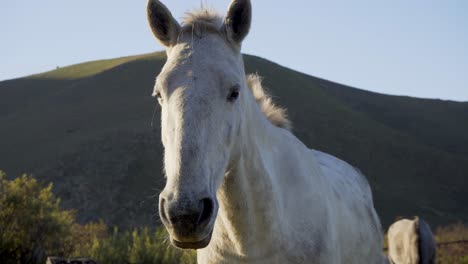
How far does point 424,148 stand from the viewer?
222ft

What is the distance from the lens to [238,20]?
11.0 feet

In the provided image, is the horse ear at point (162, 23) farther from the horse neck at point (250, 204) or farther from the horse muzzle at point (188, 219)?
the horse muzzle at point (188, 219)

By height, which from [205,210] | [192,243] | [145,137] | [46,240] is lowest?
[145,137]

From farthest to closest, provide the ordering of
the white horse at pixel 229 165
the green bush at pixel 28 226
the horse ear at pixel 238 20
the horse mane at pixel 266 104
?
the green bush at pixel 28 226
the horse mane at pixel 266 104
the horse ear at pixel 238 20
the white horse at pixel 229 165

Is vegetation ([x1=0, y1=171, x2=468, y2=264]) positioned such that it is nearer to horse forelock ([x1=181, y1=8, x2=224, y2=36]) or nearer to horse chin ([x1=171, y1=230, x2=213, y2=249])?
horse forelock ([x1=181, y1=8, x2=224, y2=36])

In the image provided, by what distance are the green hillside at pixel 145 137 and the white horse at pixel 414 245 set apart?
26328mm

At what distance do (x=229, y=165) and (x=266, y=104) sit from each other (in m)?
1.07

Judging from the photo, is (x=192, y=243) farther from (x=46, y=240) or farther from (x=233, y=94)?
(x=46, y=240)

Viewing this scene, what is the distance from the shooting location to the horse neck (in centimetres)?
337

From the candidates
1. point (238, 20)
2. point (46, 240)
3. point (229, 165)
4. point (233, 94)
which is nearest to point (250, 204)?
point (229, 165)

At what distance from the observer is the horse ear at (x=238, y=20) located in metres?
3.28

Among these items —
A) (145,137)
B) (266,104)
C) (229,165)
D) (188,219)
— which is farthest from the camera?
(145,137)

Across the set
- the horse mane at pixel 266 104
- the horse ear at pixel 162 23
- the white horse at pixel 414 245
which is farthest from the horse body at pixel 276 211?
the white horse at pixel 414 245

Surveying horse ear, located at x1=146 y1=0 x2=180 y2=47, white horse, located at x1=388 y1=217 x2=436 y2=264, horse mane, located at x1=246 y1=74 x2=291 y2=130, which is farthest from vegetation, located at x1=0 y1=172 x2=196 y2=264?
horse ear, located at x1=146 y1=0 x2=180 y2=47
